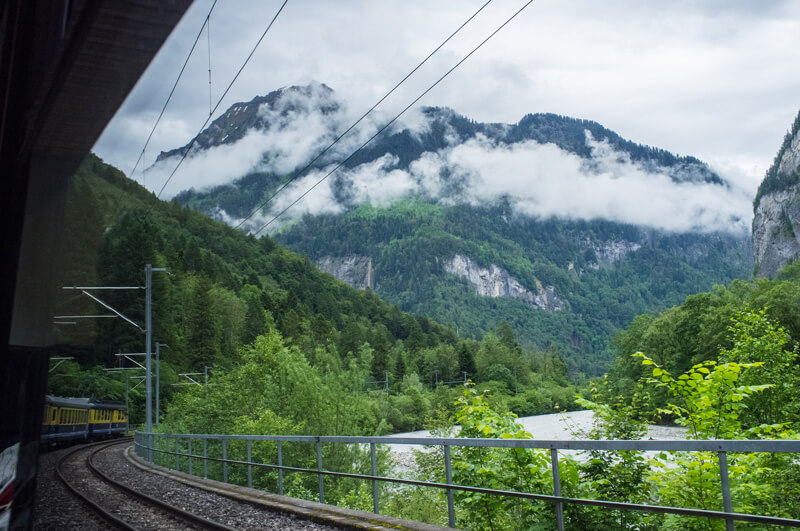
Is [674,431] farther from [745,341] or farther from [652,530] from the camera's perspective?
[652,530]

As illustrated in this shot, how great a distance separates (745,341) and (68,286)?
1558 cm

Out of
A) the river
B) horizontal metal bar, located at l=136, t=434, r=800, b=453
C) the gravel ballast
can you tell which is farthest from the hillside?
the river

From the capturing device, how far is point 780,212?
117375 mm

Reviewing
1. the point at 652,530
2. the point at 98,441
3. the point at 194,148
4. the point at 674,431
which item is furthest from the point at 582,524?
the point at 674,431

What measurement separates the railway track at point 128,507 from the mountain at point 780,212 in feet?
381

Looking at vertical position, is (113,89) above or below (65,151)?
above

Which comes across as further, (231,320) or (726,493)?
(231,320)

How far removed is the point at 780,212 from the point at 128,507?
132 meters

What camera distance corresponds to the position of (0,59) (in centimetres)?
214

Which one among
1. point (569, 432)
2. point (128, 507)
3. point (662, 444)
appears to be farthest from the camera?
point (128, 507)

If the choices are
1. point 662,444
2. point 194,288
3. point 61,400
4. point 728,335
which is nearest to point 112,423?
point 194,288

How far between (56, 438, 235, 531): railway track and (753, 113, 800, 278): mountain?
116280mm

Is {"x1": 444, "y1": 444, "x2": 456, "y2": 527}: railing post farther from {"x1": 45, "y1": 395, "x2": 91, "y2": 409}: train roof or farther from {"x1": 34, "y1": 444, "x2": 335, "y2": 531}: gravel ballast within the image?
{"x1": 45, "y1": 395, "x2": 91, "y2": 409}: train roof

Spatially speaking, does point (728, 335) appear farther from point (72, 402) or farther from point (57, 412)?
point (57, 412)
